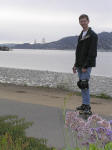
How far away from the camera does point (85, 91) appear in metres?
6.38

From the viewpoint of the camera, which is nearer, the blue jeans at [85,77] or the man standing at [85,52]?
the man standing at [85,52]

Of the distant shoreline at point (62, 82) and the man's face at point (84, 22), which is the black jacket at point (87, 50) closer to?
the man's face at point (84, 22)

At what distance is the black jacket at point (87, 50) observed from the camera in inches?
237

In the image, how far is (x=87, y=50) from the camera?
20.1 feet

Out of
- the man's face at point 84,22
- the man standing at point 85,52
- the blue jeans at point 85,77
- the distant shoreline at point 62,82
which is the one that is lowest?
the distant shoreline at point 62,82

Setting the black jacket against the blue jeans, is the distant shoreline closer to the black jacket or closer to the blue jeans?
the blue jeans

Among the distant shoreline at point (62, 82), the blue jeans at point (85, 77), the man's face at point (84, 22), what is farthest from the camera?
the distant shoreline at point (62, 82)

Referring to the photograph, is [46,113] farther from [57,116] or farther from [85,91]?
[85,91]

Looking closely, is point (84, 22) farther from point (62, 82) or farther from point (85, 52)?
point (62, 82)

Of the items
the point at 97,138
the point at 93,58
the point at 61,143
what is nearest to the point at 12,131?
the point at 97,138

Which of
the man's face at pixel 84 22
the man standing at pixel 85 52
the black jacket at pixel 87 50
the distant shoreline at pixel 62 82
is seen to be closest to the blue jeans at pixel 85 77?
the man standing at pixel 85 52

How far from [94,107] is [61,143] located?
3.74m

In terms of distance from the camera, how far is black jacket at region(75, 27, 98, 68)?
6.02 m

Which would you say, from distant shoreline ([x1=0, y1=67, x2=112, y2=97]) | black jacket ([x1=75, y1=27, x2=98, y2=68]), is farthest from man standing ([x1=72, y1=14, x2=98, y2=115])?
distant shoreline ([x1=0, y1=67, x2=112, y2=97])
